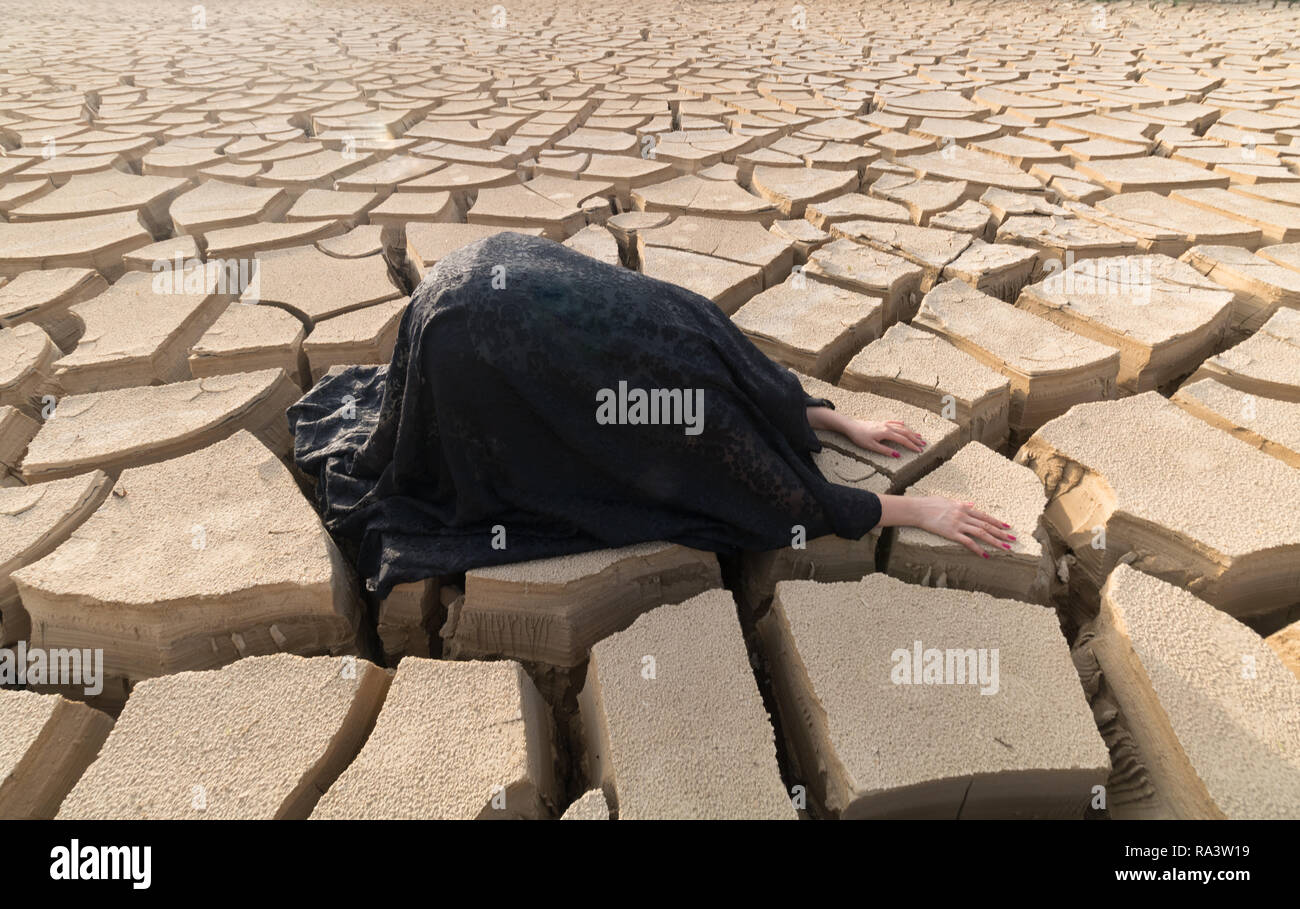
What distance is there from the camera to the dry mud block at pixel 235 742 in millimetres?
924

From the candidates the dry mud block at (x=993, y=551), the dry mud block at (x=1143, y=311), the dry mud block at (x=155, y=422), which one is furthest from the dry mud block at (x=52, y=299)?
the dry mud block at (x=1143, y=311)

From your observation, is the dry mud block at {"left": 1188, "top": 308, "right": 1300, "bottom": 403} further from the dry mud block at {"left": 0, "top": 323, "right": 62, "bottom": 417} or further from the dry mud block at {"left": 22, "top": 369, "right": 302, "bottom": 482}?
the dry mud block at {"left": 0, "top": 323, "right": 62, "bottom": 417}

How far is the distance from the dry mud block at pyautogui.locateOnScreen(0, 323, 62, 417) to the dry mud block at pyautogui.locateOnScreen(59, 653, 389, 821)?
1173 mm

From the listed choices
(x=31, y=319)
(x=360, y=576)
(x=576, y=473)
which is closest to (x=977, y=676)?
(x=576, y=473)

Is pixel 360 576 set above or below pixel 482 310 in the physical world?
below

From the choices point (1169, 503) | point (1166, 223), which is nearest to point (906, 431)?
point (1169, 503)

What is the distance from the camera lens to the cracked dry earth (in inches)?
38.6

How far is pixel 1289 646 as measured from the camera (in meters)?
1.16

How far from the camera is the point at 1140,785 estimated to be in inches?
39.6

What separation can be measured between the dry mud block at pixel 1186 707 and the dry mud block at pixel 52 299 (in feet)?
9.10

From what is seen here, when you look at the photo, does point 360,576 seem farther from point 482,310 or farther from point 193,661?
point 482,310

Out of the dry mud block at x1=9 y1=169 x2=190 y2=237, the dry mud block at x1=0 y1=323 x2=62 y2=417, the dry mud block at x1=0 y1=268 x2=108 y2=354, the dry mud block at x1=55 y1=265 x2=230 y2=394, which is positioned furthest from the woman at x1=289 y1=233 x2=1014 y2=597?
the dry mud block at x1=9 y1=169 x2=190 y2=237

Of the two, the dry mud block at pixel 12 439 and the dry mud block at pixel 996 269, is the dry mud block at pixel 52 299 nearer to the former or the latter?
the dry mud block at pixel 12 439

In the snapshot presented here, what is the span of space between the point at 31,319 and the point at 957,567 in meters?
2.65
